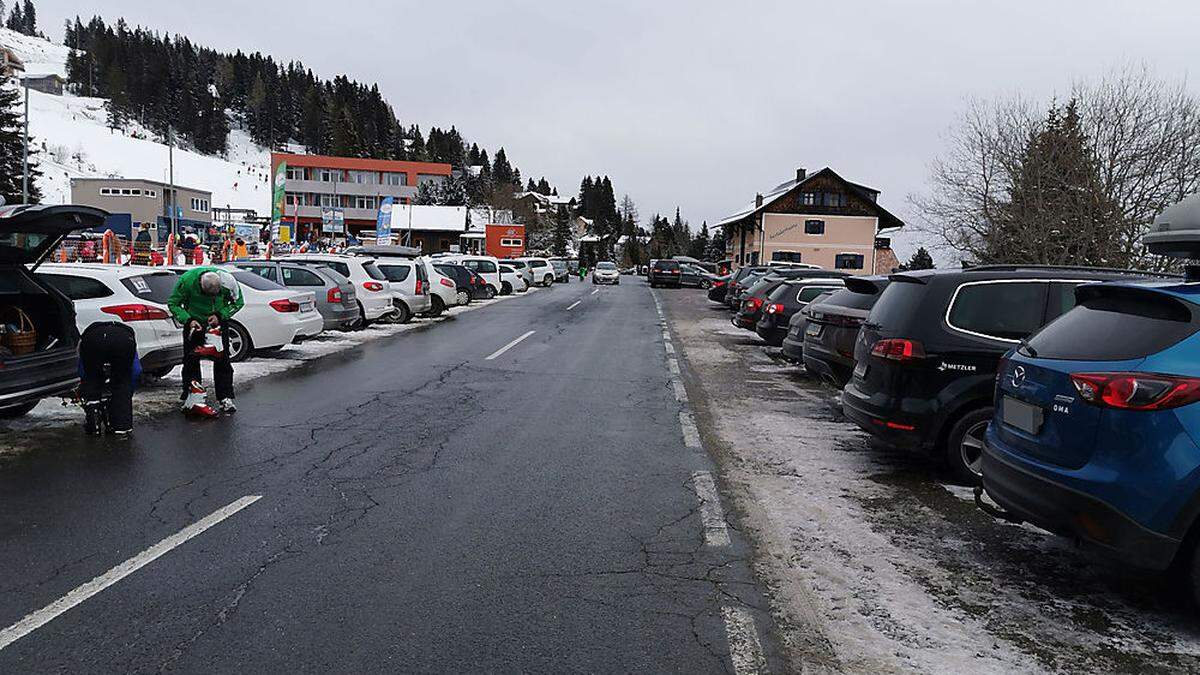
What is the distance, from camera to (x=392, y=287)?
21.3m

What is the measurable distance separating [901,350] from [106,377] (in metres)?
7.24

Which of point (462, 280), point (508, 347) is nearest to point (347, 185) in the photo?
point (462, 280)

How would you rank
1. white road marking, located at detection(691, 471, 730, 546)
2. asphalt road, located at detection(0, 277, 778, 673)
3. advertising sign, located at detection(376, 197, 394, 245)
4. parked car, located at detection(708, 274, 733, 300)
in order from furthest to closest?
advertising sign, located at detection(376, 197, 394, 245) → parked car, located at detection(708, 274, 733, 300) → white road marking, located at detection(691, 471, 730, 546) → asphalt road, located at detection(0, 277, 778, 673)

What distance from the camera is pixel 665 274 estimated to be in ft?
167

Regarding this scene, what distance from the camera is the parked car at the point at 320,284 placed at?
1596 centimetres

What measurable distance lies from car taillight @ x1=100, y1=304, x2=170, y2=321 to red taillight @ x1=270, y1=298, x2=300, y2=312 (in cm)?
345

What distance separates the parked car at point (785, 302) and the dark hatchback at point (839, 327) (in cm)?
502

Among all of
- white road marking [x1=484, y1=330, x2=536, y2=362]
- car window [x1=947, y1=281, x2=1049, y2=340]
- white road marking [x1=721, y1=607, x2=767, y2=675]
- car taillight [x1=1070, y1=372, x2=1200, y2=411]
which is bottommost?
white road marking [x1=484, y1=330, x2=536, y2=362]

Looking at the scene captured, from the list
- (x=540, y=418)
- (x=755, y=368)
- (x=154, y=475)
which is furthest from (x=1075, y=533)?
(x=755, y=368)

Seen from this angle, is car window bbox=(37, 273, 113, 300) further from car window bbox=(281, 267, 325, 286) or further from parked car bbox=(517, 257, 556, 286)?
parked car bbox=(517, 257, 556, 286)

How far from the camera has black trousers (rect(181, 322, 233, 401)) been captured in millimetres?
8780

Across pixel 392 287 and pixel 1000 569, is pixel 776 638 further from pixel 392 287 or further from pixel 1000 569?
pixel 392 287

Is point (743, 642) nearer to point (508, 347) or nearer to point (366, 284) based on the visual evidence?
point (508, 347)

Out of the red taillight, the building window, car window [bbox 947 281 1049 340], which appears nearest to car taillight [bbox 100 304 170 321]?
the red taillight
